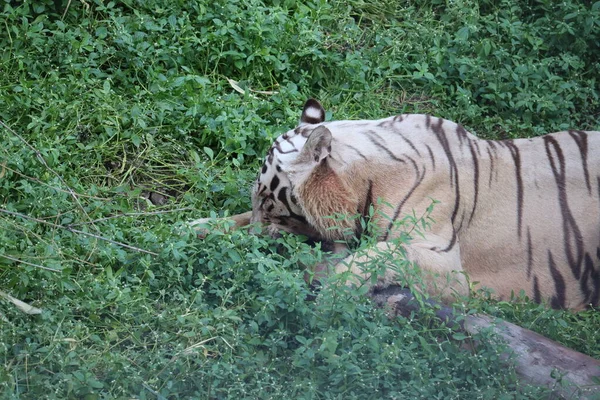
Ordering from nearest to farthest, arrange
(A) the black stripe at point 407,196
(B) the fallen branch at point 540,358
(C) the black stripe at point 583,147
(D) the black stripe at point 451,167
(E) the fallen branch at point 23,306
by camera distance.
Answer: (B) the fallen branch at point 540,358 < (E) the fallen branch at point 23,306 < (A) the black stripe at point 407,196 < (D) the black stripe at point 451,167 < (C) the black stripe at point 583,147

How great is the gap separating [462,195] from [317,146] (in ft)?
2.28

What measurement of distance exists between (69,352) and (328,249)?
1414 mm

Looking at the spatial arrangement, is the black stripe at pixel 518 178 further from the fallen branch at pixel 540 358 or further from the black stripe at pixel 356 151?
the fallen branch at pixel 540 358

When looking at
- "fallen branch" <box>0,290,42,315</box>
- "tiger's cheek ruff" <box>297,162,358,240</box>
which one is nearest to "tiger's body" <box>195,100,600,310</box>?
"tiger's cheek ruff" <box>297,162,358,240</box>

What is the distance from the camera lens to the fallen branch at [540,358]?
9.92 feet

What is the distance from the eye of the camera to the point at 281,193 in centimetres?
409

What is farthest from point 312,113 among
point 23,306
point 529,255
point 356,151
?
point 23,306

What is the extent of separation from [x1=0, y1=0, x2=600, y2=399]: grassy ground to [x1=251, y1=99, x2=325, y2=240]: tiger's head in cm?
20

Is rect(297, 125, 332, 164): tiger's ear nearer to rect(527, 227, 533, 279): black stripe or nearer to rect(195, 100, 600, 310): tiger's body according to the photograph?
rect(195, 100, 600, 310): tiger's body

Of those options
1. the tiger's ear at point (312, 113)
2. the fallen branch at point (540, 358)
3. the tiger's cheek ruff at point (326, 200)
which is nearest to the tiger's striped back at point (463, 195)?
the tiger's cheek ruff at point (326, 200)

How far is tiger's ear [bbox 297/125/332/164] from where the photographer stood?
390 centimetres

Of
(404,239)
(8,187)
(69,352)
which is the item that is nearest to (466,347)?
(404,239)

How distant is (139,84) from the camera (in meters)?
5.02

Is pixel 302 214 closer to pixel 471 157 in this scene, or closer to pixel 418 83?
pixel 471 157
